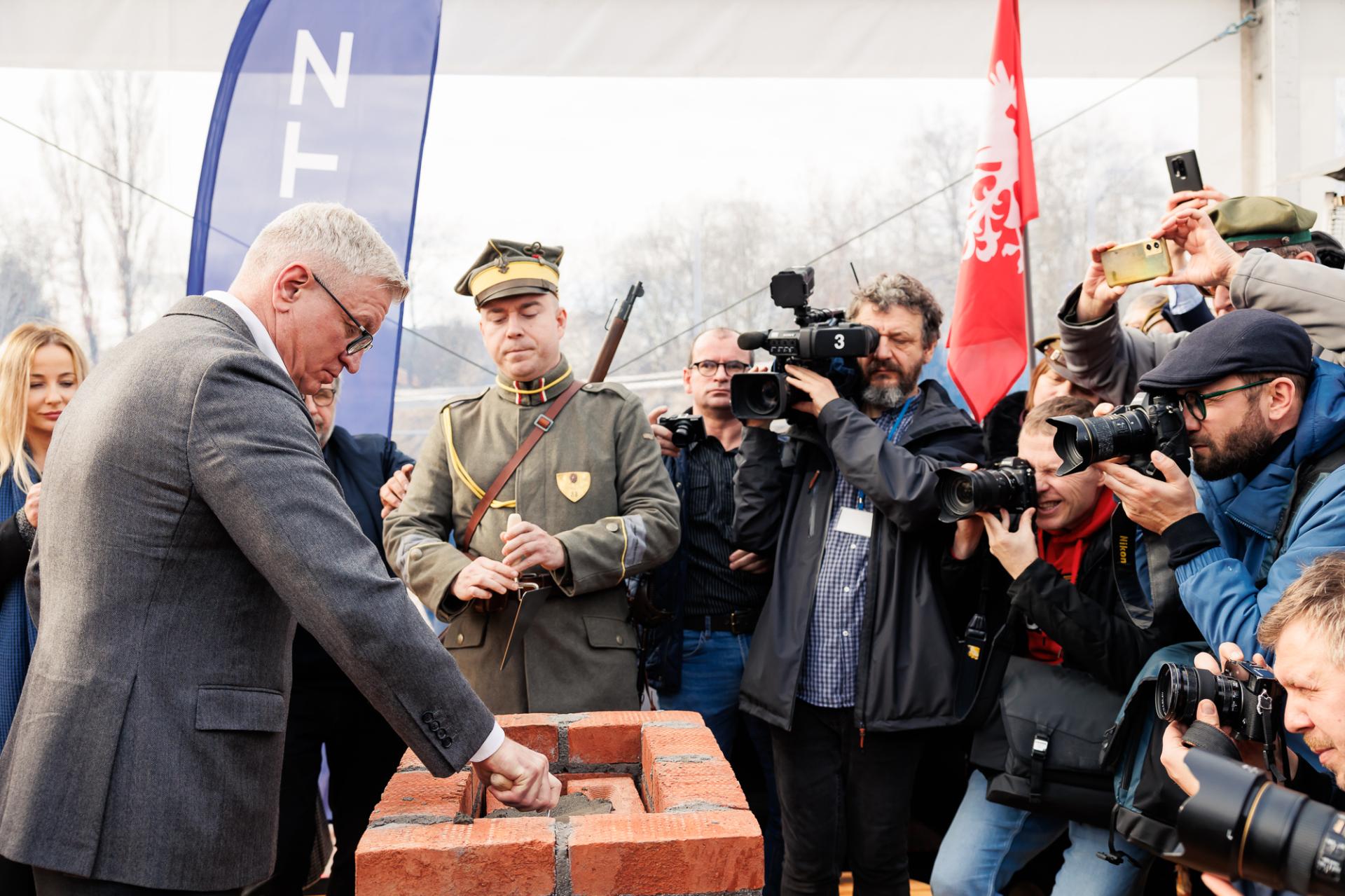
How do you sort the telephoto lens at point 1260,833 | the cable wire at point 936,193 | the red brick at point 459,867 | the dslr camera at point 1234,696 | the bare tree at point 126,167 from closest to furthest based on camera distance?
→ the telephoto lens at point 1260,833 → the red brick at point 459,867 → the dslr camera at point 1234,696 → the bare tree at point 126,167 → the cable wire at point 936,193

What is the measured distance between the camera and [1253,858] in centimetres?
127

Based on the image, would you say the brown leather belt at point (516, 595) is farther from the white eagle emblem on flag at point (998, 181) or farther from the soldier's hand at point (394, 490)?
the white eagle emblem on flag at point (998, 181)

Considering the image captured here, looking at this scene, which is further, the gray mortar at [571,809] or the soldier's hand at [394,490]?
the soldier's hand at [394,490]

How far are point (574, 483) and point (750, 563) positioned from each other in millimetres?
682

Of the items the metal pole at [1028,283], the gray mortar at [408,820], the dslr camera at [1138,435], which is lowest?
the gray mortar at [408,820]

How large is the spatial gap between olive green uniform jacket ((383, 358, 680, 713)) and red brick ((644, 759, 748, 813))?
41.2 inches

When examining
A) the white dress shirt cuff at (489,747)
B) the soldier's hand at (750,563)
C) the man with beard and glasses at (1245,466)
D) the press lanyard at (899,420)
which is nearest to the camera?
the white dress shirt cuff at (489,747)

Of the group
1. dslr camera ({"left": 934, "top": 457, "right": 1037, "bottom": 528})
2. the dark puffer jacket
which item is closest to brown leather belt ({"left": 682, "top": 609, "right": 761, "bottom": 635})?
the dark puffer jacket

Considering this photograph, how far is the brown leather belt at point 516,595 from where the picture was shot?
2.73m

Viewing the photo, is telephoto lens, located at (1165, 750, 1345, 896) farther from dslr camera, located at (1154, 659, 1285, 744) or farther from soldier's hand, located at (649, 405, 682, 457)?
soldier's hand, located at (649, 405, 682, 457)

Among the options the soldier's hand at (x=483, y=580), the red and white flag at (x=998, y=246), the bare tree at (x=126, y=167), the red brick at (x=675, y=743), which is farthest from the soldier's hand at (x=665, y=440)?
the bare tree at (x=126, y=167)

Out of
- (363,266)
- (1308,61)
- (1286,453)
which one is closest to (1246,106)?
(1308,61)

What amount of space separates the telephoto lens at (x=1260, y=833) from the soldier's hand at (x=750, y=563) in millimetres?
2024

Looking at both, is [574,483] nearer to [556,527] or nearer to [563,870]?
[556,527]
